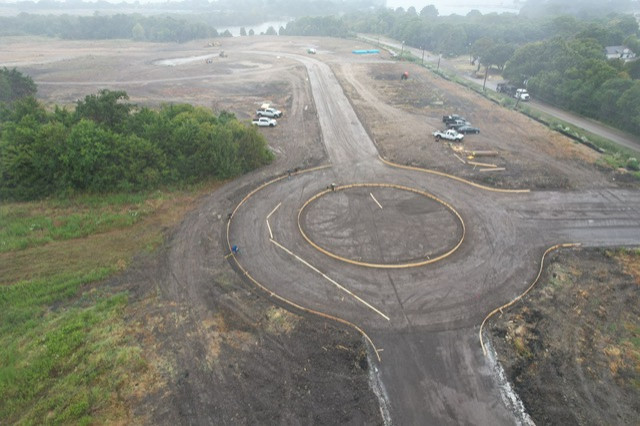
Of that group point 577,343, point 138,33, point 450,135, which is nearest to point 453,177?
point 450,135

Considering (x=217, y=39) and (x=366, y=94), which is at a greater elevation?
(x=217, y=39)

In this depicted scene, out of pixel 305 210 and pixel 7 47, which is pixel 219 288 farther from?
pixel 7 47

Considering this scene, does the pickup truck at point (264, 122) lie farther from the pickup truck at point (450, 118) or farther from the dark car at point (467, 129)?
the dark car at point (467, 129)

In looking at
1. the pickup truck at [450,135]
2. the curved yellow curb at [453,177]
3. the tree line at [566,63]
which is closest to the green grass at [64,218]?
the curved yellow curb at [453,177]

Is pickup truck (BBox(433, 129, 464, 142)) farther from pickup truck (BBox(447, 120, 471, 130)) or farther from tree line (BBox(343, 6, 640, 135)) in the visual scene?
tree line (BBox(343, 6, 640, 135))

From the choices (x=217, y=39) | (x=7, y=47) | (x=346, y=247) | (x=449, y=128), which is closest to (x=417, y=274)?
(x=346, y=247)

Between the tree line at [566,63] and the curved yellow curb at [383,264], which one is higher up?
the tree line at [566,63]

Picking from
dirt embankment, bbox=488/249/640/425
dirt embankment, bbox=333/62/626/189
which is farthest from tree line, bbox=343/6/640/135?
dirt embankment, bbox=488/249/640/425
